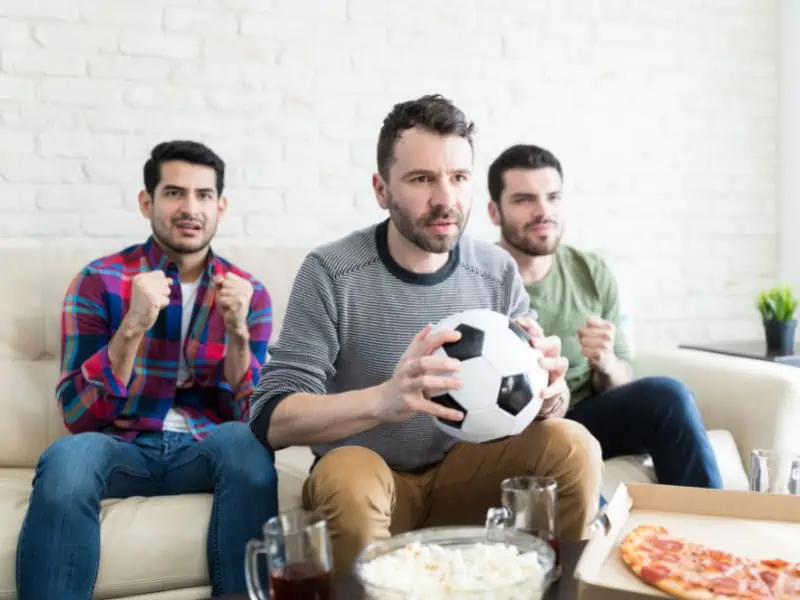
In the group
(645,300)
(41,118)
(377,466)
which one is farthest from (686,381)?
(41,118)

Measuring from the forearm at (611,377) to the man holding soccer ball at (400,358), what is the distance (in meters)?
0.43

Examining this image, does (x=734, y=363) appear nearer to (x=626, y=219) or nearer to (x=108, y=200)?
(x=626, y=219)

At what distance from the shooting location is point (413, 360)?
3.95 ft

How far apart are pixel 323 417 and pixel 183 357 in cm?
60

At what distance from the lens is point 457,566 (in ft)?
2.77

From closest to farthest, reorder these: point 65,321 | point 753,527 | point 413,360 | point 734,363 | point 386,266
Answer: point 753,527
point 413,360
point 386,266
point 65,321
point 734,363

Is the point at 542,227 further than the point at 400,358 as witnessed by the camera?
Yes

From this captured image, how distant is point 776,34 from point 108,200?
2.22 meters

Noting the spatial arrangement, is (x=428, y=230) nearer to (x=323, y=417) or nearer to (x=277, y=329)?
(x=323, y=417)

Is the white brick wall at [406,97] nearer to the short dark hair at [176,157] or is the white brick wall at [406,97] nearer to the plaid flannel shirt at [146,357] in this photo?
the short dark hair at [176,157]

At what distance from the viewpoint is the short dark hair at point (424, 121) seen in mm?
1523

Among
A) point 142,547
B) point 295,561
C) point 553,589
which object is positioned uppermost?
point 295,561

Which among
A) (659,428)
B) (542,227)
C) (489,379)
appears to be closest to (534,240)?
(542,227)

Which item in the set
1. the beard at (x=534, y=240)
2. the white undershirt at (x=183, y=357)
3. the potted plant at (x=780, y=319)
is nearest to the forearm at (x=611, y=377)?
the beard at (x=534, y=240)
